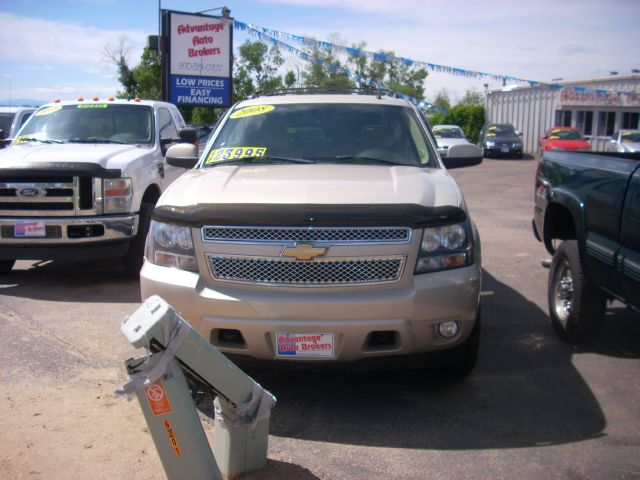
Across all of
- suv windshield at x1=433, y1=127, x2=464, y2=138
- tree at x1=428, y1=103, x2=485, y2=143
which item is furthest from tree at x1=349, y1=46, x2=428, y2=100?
suv windshield at x1=433, y1=127, x2=464, y2=138

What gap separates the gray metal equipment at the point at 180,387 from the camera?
108 inches

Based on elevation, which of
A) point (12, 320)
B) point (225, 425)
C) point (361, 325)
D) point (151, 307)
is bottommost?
point (12, 320)

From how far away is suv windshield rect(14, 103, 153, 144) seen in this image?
826cm

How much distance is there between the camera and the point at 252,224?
383 cm

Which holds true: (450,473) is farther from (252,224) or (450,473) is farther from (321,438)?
→ (252,224)

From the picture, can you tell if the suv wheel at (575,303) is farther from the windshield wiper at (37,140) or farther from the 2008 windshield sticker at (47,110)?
the 2008 windshield sticker at (47,110)

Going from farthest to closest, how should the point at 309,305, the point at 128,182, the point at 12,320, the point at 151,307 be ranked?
the point at 128,182, the point at 12,320, the point at 309,305, the point at 151,307

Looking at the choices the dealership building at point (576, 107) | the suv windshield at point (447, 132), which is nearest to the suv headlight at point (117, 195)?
the suv windshield at point (447, 132)

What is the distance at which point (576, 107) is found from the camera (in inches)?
1521

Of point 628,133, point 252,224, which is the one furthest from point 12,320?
point 628,133

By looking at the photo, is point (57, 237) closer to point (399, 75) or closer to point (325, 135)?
point (325, 135)

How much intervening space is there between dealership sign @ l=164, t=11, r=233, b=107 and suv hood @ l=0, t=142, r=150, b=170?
10996 mm

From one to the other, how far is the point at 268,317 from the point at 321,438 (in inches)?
27.6

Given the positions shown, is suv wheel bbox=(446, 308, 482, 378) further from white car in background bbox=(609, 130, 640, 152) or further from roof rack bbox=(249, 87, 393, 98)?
white car in background bbox=(609, 130, 640, 152)
